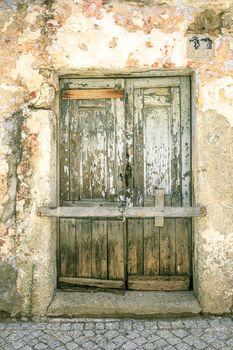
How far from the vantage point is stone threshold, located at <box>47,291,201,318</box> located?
380cm

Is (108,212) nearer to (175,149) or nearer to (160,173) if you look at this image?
(160,173)

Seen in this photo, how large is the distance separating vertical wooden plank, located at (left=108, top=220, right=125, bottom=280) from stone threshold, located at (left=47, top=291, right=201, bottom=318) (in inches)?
11.0

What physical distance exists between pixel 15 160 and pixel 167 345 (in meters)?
2.12

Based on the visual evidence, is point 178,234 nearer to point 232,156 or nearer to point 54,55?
point 232,156

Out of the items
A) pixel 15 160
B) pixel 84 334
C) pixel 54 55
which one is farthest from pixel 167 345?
pixel 54 55

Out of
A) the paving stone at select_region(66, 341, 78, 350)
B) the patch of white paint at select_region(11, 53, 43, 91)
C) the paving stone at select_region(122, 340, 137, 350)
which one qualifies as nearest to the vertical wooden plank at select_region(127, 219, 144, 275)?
the paving stone at select_region(122, 340, 137, 350)

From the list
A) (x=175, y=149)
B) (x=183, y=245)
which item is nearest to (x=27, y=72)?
(x=175, y=149)

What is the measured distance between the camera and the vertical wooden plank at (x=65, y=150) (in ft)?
13.5

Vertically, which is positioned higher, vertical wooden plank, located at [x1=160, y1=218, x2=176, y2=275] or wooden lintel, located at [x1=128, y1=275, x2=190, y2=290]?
vertical wooden plank, located at [x1=160, y1=218, x2=176, y2=275]

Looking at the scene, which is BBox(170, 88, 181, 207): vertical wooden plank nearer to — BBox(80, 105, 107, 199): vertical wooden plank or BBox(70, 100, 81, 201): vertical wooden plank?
BBox(80, 105, 107, 199): vertical wooden plank

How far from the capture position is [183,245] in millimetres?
4109

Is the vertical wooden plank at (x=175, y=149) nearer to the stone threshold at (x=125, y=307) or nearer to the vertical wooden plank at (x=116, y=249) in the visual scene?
the vertical wooden plank at (x=116, y=249)

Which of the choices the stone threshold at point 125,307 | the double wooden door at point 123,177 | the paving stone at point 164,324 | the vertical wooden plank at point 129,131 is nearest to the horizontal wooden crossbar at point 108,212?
the double wooden door at point 123,177

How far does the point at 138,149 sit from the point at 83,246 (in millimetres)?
1138
